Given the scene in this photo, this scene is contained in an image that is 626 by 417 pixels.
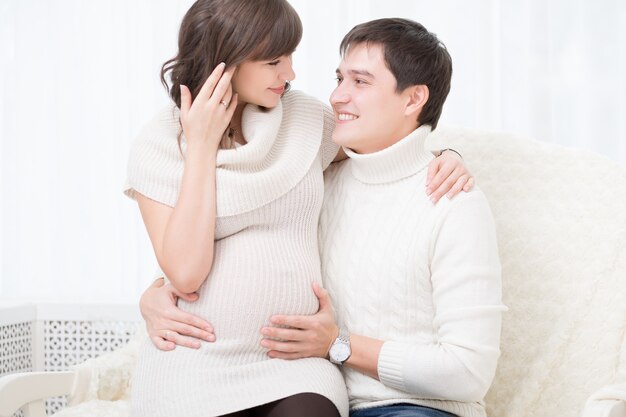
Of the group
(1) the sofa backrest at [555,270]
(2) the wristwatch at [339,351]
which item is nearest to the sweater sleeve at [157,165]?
(2) the wristwatch at [339,351]

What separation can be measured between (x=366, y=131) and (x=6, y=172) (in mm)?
1967

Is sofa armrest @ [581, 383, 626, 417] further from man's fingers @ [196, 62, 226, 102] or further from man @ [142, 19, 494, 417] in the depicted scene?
man's fingers @ [196, 62, 226, 102]

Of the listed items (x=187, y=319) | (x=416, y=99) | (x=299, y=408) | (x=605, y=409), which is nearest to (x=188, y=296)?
(x=187, y=319)

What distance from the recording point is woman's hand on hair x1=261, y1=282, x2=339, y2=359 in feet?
4.89

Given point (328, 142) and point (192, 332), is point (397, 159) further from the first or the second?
point (192, 332)

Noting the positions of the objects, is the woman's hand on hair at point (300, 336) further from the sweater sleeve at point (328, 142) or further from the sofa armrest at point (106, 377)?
the sofa armrest at point (106, 377)

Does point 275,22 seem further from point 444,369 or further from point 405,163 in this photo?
point 444,369

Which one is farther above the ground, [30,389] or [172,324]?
[172,324]

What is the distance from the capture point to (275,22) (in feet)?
5.05

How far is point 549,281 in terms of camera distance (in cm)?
178

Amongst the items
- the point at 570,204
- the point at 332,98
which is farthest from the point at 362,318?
the point at 570,204

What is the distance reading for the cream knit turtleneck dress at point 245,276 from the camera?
1.45 meters

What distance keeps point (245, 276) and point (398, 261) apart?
320 millimetres

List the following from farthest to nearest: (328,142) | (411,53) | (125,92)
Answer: (125,92)
(328,142)
(411,53)
